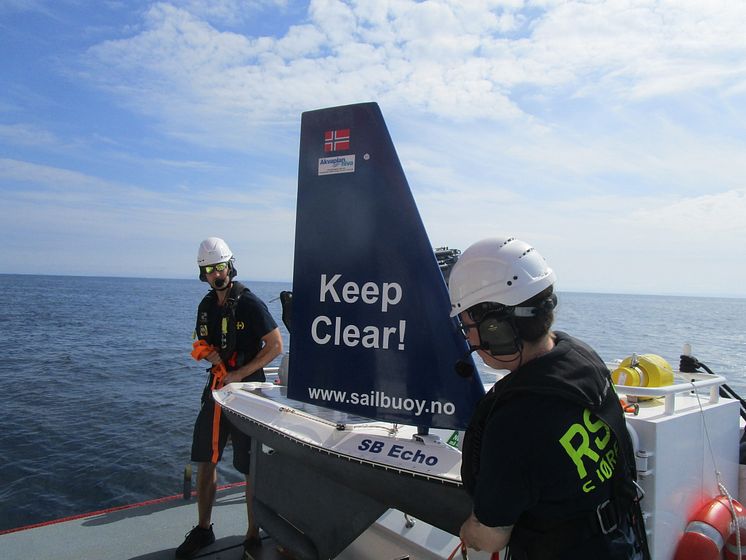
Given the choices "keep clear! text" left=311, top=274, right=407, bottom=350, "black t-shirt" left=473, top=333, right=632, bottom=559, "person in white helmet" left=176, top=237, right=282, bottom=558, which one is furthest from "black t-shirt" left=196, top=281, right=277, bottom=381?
"black t-shirt" left=473, top=333, right=632, bottom=559

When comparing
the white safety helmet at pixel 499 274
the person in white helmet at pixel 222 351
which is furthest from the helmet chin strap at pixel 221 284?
the white safety helmet at pixel 499 274

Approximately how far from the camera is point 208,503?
139 inches

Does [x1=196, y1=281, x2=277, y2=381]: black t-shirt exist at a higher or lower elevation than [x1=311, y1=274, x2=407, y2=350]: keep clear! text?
lower

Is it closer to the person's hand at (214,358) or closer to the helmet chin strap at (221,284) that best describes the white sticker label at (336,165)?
the helmet chin strap at (221,284)

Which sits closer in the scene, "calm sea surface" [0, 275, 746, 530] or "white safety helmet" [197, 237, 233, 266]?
"white safety helmet" [197, 237, 233, 266]

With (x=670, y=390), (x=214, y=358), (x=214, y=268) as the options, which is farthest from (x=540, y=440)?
(x=214, y=268)

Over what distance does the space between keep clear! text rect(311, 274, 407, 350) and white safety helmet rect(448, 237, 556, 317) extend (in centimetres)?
65

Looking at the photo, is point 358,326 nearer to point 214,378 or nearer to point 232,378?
point 232,378

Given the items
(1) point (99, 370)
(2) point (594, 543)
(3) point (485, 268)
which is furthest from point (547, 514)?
(1) point (99, 370)

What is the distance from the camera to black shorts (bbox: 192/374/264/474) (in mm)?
3451

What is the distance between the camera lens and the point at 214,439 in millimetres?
3480

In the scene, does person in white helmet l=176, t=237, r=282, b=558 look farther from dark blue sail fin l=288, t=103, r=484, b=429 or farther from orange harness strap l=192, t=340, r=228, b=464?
dark blue sail fin l=288, t=103, r=484, b=429

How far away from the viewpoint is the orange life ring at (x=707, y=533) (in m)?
2.45

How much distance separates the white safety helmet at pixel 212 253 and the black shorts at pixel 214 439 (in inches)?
33.3
